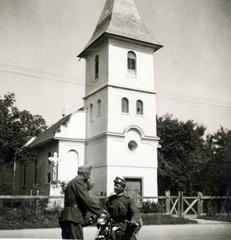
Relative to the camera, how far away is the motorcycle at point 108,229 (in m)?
6.10

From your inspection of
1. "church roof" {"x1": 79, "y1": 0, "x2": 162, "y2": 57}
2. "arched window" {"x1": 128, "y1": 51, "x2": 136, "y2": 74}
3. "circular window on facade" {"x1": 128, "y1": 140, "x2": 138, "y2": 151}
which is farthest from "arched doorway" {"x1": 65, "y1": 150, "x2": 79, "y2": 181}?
"church roof" {"x1": 79, "y1": 0, "x2": 162, "y2": 57}

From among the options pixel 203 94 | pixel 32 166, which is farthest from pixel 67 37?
pixel 32 166

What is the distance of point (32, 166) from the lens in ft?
113

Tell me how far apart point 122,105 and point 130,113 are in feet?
2.44

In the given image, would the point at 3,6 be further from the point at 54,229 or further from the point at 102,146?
the point at 102,146

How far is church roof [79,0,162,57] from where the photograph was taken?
2591cm

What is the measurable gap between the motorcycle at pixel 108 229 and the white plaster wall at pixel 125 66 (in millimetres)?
19374

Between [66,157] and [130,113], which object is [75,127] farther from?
[130,113]

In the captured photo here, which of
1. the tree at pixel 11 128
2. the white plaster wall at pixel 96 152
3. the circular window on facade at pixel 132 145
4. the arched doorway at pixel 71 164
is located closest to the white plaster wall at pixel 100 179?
the white plaster wall at pixel 96 152

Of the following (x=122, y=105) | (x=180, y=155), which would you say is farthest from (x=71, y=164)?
(x=180, y=155)

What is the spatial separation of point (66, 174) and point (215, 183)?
9883 mm

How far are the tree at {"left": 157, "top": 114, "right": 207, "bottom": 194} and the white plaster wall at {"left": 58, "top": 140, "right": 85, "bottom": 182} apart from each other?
411 inches

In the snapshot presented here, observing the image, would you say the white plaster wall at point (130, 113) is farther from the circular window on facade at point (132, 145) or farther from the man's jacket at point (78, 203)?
the man's jacket at point (78, 203)

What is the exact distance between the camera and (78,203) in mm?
6168
